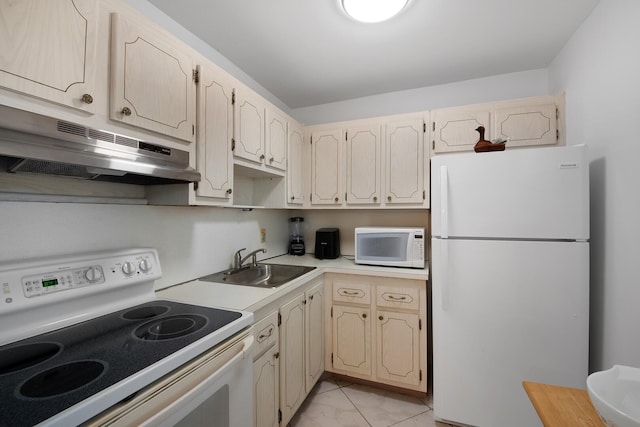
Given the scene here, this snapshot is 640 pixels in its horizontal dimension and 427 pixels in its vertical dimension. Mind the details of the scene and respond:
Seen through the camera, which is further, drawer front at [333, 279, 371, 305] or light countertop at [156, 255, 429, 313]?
drawer front at [333, 279, 371, 305]

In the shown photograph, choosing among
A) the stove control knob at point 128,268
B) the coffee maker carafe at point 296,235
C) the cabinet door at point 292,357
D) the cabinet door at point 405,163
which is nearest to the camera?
the stove control knob at point 128,268

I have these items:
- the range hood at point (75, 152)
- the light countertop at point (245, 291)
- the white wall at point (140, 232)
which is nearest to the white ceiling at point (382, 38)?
the range hood at point (75, 152)

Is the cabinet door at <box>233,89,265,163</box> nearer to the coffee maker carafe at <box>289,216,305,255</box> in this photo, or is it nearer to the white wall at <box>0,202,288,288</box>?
the white wall at <box>0,202,288,288</box>

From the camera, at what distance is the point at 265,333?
134cm

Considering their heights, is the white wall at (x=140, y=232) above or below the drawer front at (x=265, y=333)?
above

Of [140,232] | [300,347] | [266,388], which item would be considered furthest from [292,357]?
[140,232]

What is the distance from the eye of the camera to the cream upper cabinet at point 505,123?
1837 millimetres

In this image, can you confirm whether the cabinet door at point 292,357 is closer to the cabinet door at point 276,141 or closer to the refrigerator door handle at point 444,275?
the refrigerator door handle at point 444,275

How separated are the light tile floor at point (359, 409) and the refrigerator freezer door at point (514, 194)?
1.25 m

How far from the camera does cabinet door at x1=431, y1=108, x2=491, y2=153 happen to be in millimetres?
1977

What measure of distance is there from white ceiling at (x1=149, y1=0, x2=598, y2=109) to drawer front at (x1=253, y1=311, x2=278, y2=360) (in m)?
1.71

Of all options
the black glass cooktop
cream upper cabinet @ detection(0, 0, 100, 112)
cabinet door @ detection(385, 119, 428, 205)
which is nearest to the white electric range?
the black glass cooktop

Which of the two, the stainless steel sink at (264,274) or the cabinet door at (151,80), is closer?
the cabinet door at (151,80)

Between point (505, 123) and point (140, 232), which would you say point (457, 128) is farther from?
point (140, 232)
